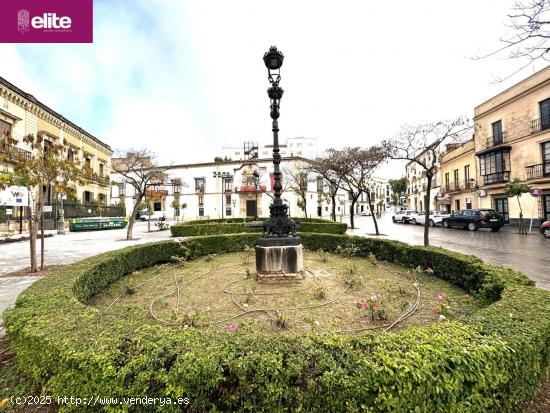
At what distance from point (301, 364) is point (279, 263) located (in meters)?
4.05

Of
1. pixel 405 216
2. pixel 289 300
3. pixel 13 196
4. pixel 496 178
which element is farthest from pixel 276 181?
pixel 405 216

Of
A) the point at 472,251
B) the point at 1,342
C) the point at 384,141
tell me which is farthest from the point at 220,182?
the point at 1,342

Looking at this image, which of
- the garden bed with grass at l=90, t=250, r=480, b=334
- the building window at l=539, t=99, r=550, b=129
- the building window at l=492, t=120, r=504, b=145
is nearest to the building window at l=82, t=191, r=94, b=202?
the garden bed with grass at l=90, t=250, r=480, b=334

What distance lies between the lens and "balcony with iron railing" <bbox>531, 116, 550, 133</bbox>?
18125 millimetres

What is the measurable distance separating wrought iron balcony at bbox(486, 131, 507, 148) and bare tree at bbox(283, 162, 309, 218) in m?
16.2

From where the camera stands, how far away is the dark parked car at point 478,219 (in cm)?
1788

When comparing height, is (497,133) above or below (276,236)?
above

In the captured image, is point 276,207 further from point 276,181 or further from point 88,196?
point 88,196

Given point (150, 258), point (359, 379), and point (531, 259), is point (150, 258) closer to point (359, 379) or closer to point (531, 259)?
point (359, 379)

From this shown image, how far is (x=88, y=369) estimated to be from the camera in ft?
6.40

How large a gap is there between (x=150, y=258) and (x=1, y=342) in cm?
470

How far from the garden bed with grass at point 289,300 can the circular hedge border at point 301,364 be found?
54 cm

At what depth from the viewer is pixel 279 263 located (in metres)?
5.91

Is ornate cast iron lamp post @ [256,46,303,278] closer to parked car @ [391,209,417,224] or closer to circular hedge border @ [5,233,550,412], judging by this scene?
circular hedge border @ [5,233,550,412]
